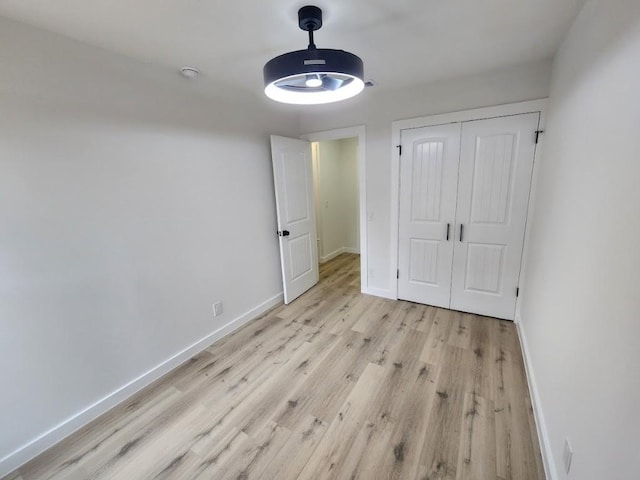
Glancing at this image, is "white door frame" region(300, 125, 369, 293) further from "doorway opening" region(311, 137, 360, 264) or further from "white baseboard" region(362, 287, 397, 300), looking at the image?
"doorway opening" region(311, 137, 360, 264)

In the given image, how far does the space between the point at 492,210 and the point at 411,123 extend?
1167 mm

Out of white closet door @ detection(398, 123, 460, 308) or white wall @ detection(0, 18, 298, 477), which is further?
white closet door @ detection(398, 123, 460, 308)

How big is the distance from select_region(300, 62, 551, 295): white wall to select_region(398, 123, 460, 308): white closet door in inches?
6.9

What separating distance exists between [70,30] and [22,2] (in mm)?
239

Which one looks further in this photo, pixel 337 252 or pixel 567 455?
pixel 337 252

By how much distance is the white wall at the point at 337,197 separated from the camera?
15.7 feet

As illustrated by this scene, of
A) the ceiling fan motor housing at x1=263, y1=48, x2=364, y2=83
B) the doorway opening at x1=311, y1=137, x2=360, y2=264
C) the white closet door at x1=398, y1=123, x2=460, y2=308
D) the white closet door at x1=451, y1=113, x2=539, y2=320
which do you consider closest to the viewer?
the ceiling fan motor housing at x1=263, y1=48, x2=364, y2=83

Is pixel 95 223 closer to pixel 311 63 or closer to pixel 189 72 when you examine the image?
pixel 189 72

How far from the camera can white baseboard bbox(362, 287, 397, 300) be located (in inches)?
129

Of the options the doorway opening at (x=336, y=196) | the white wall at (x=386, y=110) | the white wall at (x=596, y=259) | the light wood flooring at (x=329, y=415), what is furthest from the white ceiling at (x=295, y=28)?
the doorway opening at (x=336, y=196)

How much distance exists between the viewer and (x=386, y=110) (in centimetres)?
285

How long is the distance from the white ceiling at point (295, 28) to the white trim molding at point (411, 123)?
0.35 meters

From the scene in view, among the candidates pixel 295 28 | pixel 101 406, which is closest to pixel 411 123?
pixel 295 28

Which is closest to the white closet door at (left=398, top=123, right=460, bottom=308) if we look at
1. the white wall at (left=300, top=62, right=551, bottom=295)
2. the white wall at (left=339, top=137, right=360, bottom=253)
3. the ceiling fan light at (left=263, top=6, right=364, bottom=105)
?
the white wall at (left=300, top=62, right=551, bottom=295)
